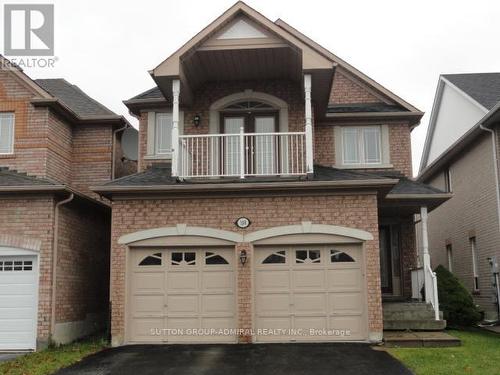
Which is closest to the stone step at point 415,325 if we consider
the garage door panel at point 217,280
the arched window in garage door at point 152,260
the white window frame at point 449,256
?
the garage door panel at point 217,280

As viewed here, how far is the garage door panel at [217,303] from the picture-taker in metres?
12.1

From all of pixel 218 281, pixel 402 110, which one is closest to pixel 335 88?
pixel 402 110

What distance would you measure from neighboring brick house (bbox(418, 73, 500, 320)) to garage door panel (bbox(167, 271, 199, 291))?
327 inches

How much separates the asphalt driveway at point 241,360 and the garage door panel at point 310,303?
0.78 m

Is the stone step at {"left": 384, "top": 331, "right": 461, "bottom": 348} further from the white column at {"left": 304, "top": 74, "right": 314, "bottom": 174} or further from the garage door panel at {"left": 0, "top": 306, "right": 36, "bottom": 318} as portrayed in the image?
the garage door panel at {"left": 0, "top": 306, "right": 36, "bottom": 318}

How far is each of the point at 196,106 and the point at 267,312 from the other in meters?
5.84

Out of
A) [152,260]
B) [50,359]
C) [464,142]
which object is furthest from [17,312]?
[464,142]

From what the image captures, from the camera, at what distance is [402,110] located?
16.0 metres

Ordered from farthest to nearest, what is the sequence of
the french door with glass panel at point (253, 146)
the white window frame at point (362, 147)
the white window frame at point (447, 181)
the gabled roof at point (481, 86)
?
the white window frame at point (447, 181), the gabled roof at point (481, 86), the white window frame at point (362, 147), the french door with glass panel at point (253, 146)

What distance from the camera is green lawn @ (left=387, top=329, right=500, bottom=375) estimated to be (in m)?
9.08

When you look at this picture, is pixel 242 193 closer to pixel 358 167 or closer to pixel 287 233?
pixel 287 233

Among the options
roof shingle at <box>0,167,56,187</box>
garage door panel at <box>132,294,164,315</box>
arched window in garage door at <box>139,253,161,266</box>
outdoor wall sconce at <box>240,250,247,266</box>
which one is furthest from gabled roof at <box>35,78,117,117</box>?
outdoor wall sconce at <box>240,250,247,266</box>

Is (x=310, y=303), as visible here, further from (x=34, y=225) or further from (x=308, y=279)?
(x=34, y=225)

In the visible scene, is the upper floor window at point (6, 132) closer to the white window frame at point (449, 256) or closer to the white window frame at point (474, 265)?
the white window frame at point (474, 265)
